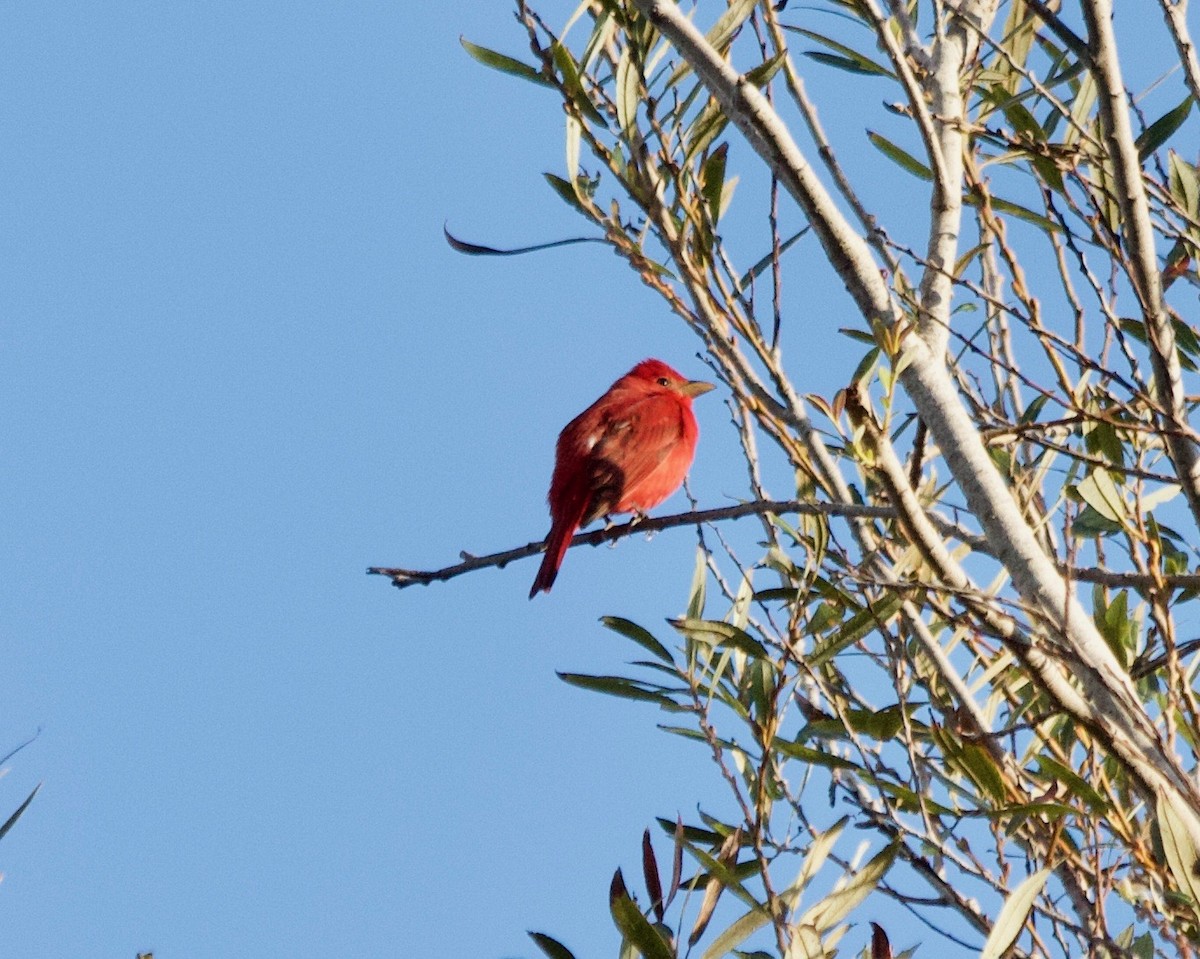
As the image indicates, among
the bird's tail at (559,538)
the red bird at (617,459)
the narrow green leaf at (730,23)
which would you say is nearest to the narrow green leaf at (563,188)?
the narrow green leaf at (730,23)

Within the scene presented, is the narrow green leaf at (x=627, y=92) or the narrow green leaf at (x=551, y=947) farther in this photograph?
the narrow green leaf at (x=627, y=92)

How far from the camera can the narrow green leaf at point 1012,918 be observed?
2.23 meters

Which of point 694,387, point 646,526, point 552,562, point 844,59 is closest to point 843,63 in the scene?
point 844,59

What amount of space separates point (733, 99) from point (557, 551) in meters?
3.32

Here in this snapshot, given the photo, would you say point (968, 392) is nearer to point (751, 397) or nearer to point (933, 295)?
point (933, 295)

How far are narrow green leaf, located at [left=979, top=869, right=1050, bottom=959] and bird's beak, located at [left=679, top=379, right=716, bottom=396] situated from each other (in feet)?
17.7

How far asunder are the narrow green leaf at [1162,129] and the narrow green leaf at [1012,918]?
163 cm

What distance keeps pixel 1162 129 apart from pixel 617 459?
3.38 m

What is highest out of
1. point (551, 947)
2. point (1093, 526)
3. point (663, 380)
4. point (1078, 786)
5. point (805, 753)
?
point (663, 380)

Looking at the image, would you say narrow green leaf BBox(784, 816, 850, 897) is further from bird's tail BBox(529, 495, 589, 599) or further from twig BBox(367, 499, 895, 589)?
Answer: bird's tail BBox(529, 495, 589, 599)

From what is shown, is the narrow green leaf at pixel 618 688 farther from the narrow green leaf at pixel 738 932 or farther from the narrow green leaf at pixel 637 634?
the narrow green leaf at pixel 738 932

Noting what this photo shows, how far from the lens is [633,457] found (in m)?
6.43

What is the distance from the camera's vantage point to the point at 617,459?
6.32 meters

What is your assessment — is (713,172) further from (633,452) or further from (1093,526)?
(633,452)
